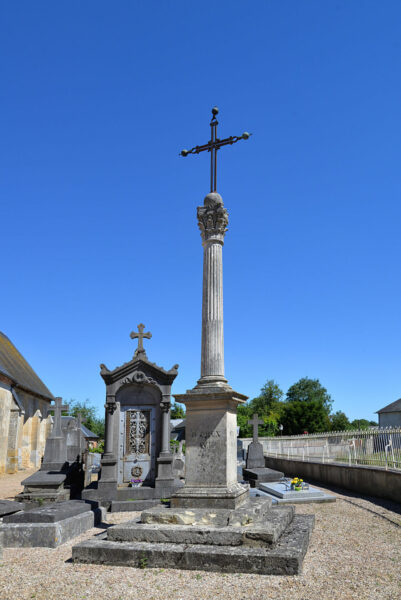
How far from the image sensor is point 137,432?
11680mm

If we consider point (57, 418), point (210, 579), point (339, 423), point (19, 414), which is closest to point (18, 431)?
point (19, 414)

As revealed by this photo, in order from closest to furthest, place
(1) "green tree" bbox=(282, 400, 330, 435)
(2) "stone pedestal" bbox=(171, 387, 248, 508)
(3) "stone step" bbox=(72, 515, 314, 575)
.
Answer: (3) "stone step" bbox=(72, 515, 314, 575), (2) "stone pedestal" bbox=(171, 387, 248, 508), (1) "green tree" bbox=(282, 400, 330, 435)

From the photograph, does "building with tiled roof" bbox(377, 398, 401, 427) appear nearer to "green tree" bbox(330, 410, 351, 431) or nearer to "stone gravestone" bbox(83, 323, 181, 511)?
"green tree" bbox(330, 410, 351, 431)

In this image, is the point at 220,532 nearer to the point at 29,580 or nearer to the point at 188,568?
the point at 188,568

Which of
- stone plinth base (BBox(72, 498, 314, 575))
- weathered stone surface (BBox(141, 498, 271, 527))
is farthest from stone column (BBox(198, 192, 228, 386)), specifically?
stone plinth base (BBox(72, 498, 314, 575))

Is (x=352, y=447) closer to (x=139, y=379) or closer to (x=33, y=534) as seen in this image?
(x=139, y=379)

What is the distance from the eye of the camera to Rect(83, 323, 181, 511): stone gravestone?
36.3ft

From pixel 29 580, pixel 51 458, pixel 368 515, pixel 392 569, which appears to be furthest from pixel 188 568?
pixel 51 458

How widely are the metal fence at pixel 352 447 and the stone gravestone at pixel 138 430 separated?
18.0ft

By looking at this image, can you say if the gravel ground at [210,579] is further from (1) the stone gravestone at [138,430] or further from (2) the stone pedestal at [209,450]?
(1) the stone gravestone at [138,430]

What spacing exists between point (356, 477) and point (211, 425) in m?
8.34

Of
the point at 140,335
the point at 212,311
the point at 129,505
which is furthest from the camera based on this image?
the point at 140,335

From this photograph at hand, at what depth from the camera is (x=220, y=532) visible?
215 inches

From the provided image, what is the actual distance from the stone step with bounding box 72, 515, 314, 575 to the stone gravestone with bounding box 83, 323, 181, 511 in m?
5.60
